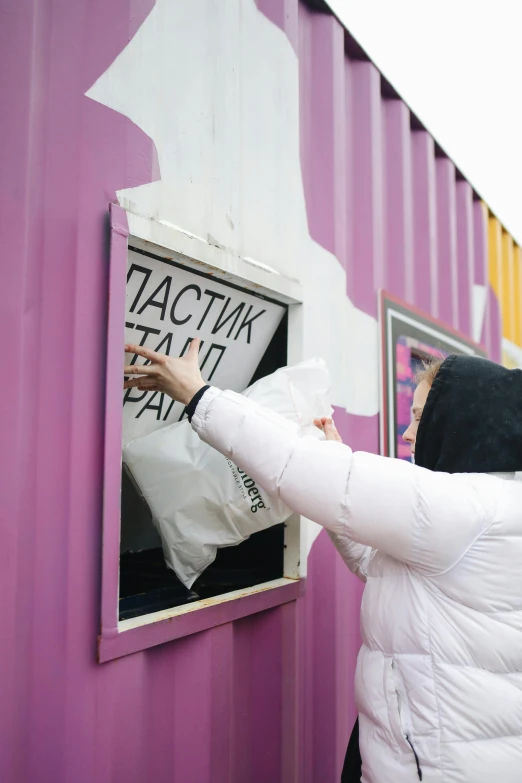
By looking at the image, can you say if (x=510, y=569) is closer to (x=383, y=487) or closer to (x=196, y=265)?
(x=383, y=487)

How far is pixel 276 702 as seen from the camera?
1.54 m

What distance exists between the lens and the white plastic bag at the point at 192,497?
4.36 ft

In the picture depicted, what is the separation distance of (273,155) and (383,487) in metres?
0.99

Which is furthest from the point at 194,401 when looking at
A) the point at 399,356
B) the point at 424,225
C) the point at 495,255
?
the point at 495,255

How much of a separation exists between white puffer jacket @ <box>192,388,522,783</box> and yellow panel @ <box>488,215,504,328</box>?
2.74m

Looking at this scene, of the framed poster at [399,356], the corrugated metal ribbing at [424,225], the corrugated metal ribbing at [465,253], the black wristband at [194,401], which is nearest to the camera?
the black wristband at [194,401]

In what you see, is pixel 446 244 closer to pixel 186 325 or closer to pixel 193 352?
pixel 186 325

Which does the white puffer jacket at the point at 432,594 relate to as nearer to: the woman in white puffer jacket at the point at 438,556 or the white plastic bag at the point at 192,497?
the woman in white puffer jacket at the point at 438,556

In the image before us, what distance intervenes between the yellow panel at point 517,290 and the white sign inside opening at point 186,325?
9.03 ft

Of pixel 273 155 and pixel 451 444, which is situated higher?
pixel 273 155

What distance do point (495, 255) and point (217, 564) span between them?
273 cm

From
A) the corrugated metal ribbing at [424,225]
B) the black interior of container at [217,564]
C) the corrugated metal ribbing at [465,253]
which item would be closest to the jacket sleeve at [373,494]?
the black interior of container at [217,564]

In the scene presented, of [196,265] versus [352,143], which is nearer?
[196,265]

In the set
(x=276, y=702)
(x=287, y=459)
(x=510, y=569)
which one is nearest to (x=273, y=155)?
(x=287, y=459)
